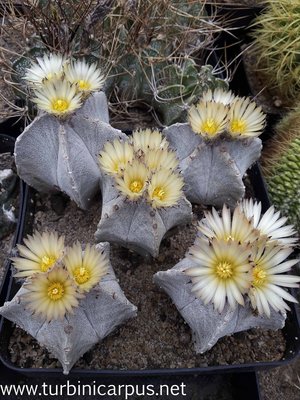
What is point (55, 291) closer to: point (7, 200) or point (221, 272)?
point (221, 272)

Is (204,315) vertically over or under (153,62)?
under

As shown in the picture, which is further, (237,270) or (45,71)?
(45,71)

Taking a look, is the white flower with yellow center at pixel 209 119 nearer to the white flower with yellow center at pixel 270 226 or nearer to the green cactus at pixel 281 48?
the white flower with yellow center at pixel 270 226

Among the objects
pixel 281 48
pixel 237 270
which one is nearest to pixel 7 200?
pixel 237 270

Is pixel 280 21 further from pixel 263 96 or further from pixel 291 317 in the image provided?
pixel 291 317

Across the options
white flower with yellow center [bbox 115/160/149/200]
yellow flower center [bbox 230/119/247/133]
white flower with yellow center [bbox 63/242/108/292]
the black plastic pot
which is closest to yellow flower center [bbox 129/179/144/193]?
white flower with yellow center [bbox 115/160/149/200]

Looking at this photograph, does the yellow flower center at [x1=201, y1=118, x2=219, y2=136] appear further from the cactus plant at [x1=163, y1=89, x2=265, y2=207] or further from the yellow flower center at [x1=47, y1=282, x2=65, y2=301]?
the yellow flower center at [x1=47, y1=282, x2=65, y2=301]

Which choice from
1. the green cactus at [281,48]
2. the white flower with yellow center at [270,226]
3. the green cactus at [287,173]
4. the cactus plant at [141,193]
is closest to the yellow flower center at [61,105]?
the cactus plant at [141,193]
